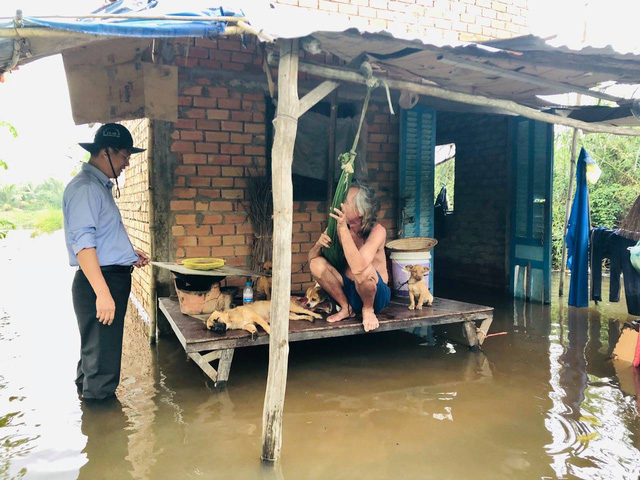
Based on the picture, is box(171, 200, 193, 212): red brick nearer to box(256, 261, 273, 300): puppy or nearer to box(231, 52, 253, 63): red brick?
box(256, 261, 273, 300): puppy

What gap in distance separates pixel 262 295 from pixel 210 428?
1851 millimetres

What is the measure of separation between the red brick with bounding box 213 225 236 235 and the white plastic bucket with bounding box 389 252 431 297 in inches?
66.9

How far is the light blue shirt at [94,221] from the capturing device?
2910 millimetres

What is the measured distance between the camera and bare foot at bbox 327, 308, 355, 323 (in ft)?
13.5

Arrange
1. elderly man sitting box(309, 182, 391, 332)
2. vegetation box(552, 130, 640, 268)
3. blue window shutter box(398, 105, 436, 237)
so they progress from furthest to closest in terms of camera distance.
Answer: vegetation box(552, 130, 640, 268) → blue window shutter box(398, 105, 436, 237) → elderly man sitting box(309, 182, 391, 332)

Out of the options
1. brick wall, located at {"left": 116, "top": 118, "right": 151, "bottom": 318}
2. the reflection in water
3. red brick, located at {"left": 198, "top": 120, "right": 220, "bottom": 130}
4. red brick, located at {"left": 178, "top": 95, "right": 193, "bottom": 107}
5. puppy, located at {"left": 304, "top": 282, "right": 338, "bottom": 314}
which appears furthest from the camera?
brick wall, located at {"left": 116, "top": 118, "right": 151, "bottom": 318}

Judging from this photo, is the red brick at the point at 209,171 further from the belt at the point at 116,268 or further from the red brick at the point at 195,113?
the belt at the point at 116,268

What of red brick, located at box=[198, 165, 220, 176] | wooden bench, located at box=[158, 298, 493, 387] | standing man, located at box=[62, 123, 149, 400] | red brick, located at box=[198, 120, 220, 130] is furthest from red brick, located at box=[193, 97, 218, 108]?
wooden bench, located at box=[158, 298, 493, 387]

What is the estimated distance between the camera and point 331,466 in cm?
261

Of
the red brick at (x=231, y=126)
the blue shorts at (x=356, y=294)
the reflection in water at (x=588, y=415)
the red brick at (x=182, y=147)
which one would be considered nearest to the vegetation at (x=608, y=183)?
the reflection in water at (x=588, y=415)

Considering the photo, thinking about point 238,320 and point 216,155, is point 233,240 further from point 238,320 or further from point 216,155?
point 238,320

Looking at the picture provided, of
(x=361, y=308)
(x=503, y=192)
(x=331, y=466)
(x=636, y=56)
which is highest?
(x=636, y=56)

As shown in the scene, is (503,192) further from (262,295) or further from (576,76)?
(262,295)

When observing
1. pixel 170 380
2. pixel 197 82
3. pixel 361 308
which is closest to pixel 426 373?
pixel 361 308
